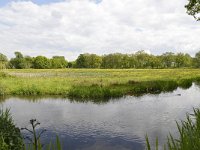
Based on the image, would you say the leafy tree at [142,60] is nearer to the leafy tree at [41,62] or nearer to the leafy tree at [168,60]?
the leafy tree at [168,60]

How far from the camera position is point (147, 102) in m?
29.4

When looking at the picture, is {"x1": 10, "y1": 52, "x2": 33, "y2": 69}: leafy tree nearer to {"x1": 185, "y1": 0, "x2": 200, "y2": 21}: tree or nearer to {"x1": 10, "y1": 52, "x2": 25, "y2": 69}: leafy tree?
{"x1": 10, "y1": 52, "x2": 25, "y2": 69}: leafy tree

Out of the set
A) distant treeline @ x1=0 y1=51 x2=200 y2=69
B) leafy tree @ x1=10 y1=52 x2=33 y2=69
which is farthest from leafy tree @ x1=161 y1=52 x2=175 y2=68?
leafy tree @ x1=10 y1=52 x2=33 y2=69

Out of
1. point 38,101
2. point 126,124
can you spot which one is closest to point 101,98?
point 38,101

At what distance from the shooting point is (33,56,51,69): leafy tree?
142m

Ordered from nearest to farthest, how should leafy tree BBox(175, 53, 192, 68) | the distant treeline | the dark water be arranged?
the dark water → the distant treeline → leafy tree BBox(175, 53, 192, 68)

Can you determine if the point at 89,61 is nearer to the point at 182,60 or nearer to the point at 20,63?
the point at 20,63

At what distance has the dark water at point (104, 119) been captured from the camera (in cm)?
1645

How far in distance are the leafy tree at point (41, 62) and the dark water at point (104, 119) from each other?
112 metres

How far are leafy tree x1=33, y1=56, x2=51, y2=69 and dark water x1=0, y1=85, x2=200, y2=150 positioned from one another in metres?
112

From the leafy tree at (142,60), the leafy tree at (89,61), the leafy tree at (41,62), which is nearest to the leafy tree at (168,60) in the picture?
the leafy tree at (142,60)

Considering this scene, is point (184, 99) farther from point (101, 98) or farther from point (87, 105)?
point (87, 105)

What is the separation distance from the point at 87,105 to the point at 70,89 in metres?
8.46

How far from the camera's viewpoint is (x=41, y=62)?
142 metres
